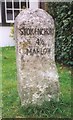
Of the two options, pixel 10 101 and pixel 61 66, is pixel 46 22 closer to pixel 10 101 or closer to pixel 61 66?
pixel 10 101

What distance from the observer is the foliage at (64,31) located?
8.71 metres

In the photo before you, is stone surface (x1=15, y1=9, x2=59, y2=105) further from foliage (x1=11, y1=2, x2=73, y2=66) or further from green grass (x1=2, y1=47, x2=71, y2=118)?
foliage (x1=11, y1=2, x2=73, y2=66)

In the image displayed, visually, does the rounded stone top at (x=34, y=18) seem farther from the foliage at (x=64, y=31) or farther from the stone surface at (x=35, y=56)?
the foliage at (x=64, y=31)

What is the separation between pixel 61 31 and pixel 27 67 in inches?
144

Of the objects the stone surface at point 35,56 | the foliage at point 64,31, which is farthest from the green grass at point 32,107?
the foliage at point 64,31

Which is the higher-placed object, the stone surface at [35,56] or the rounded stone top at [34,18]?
the rounded stone top at [34,18]

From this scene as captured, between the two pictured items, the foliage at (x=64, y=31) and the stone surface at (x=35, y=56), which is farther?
the foliage at (x=64, y=31)

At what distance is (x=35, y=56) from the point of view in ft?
18.7

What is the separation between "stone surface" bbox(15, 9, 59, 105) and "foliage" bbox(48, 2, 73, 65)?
2.98m

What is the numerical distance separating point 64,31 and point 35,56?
345 cm

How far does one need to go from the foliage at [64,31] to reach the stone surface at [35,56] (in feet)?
9.79

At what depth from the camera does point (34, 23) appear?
5.68 metres

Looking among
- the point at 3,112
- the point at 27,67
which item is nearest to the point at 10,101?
the point at 3,112

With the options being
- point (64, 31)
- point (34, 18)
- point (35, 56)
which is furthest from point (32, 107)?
point (64, 31)
